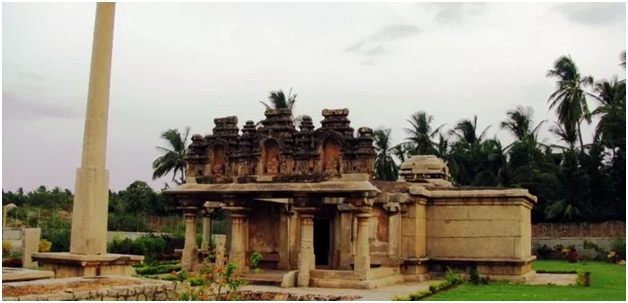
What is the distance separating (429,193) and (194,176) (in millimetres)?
7298

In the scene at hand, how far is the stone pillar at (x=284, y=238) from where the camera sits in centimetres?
2264

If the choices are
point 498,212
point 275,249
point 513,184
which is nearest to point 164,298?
point 275,249

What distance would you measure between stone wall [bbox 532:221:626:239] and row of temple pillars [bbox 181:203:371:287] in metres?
19.9

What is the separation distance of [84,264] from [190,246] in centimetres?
1163

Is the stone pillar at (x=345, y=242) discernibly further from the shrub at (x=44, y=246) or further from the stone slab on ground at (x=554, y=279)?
the shrub at (x=44, y=246)

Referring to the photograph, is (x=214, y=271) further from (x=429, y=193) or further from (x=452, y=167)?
(x=452, y=167)

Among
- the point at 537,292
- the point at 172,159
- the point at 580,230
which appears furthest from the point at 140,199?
the point at 537,292

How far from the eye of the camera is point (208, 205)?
24266 mm

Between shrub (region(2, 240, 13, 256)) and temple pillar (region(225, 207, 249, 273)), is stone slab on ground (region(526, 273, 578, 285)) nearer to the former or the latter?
temple pillar (region(225, 207, 249, 273))

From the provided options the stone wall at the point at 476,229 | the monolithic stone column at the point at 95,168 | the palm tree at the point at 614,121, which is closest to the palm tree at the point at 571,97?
the palm tree at the point at 614,121

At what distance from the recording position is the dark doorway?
2339cm

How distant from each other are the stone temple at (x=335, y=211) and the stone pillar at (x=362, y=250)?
1.1 inches

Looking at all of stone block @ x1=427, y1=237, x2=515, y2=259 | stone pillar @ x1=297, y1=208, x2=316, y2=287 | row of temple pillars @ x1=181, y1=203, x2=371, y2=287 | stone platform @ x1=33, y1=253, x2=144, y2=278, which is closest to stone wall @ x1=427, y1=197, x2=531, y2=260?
stone block @ x1=427, y1=237, x2=515, y2=259

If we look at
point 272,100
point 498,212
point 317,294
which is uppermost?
point 272,100
